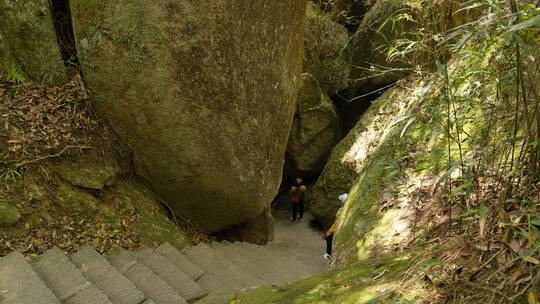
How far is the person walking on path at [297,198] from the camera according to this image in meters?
10.7

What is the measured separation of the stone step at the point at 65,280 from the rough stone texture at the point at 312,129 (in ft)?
29.8

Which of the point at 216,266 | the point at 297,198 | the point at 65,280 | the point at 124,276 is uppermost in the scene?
the point at 65,280

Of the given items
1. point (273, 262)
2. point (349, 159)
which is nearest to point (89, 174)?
point (273, 262)

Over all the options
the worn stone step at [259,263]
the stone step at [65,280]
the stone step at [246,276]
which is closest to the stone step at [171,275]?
the stone step at [65,280]

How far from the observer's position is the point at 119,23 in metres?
4.57

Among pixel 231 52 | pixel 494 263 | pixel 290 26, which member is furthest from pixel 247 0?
pixel 494 263

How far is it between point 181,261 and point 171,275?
1.79 ft

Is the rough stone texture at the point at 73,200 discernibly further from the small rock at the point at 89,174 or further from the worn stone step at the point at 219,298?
the worn stone step at the point at 219,298

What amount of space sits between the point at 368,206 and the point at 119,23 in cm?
411

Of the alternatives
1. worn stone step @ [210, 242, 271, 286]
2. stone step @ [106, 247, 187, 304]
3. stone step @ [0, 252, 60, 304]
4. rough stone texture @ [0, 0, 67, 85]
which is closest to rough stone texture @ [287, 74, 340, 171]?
worn stone step @ [210, 242, 271, 286]

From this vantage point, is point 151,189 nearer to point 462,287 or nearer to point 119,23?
point 119,23

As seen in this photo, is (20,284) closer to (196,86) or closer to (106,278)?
(106,278)

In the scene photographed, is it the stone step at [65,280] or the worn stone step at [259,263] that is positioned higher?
the stone step at [65,280]

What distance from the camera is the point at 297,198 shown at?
10695mm
